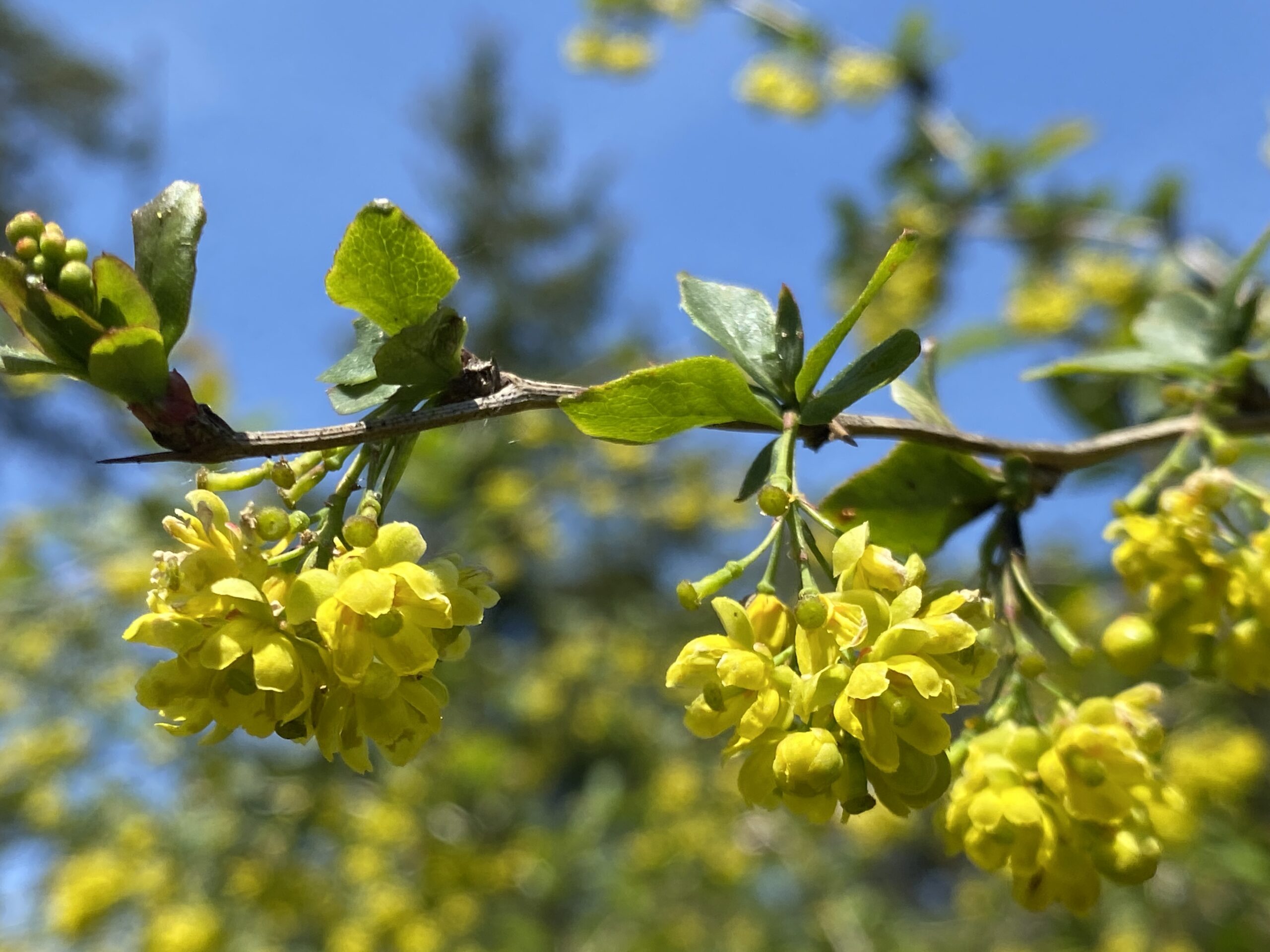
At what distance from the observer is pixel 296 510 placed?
747 millimetres

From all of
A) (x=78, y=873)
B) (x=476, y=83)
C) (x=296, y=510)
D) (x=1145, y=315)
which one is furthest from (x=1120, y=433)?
(x=476, y=83)

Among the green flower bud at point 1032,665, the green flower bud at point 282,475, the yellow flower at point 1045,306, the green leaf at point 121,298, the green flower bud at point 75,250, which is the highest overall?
the green flower bud at point 75,250

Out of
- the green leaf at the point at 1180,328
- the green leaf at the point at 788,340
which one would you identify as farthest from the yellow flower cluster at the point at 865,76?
the green leaf at the point at 788,340

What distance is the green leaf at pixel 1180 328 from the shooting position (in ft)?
3.89

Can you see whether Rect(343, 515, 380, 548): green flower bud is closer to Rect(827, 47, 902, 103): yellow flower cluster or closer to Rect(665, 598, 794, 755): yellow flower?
Rect(665, 598, 794, 755): yellow flower

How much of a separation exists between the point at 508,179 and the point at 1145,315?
56.8ft

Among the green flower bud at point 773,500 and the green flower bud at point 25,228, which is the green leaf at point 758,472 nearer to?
the green flower bud at point 773,500

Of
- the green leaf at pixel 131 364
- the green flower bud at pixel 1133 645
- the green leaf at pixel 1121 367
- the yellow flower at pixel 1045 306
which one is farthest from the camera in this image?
the yellow flower at pixel 1045 306

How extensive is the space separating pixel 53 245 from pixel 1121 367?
42.2 inches

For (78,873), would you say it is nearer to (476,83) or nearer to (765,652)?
(765,652)

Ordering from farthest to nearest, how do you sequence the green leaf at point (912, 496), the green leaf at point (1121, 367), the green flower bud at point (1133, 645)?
the green leaf at point (1121, 367)
the green flower bud at point (1133, 645)
the green leaf at point (912, 496)

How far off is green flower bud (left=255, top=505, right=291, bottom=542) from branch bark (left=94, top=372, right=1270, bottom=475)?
5 cm

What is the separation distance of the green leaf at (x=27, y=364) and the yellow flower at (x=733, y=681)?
491mm

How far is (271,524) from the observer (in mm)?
707
